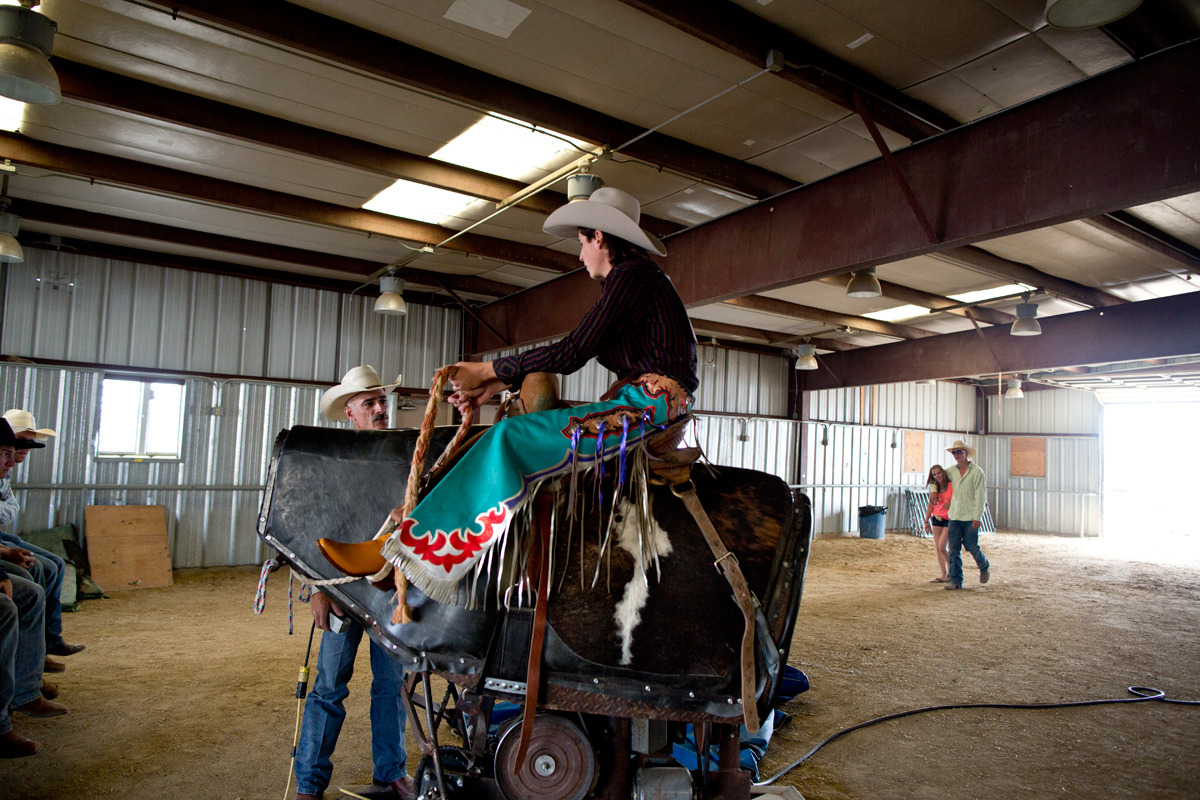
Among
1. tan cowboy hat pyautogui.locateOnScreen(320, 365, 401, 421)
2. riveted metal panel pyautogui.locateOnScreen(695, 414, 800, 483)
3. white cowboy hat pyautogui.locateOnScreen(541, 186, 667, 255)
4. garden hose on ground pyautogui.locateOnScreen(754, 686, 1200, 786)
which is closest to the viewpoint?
white cowboy hat pyautogui.locateOnScreen(541, 186, 667, 255)

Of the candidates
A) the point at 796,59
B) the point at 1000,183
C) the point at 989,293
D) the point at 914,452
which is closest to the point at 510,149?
the point at 796,59

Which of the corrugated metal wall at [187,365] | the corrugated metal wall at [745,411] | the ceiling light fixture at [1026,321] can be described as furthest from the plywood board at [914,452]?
the corrugated metal wall at [187,365]

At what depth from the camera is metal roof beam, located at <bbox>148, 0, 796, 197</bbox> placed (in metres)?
4.20

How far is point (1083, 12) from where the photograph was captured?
329cm

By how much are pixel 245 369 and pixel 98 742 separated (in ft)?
23.6

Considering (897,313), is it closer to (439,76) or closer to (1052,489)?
(439,76)

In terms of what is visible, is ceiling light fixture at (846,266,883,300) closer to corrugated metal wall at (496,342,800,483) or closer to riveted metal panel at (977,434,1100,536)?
corrugated metal wall at (496,342,800,483)

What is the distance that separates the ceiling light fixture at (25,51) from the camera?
3.71 meters

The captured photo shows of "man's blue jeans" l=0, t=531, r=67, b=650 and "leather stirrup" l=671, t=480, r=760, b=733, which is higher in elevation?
"leather stirrup" l=671, t=480, r=760, b=733

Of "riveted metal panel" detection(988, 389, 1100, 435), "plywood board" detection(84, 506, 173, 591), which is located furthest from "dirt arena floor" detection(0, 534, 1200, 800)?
Answer: "riveted metal panel" detection(988, 389, 1100, 435)

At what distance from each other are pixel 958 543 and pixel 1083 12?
8073 millimetres

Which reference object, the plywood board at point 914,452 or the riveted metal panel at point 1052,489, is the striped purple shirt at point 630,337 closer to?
the plywood board at point 914,452

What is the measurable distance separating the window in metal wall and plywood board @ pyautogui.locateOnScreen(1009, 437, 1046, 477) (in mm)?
21832

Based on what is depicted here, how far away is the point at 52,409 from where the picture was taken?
880 centimetres
